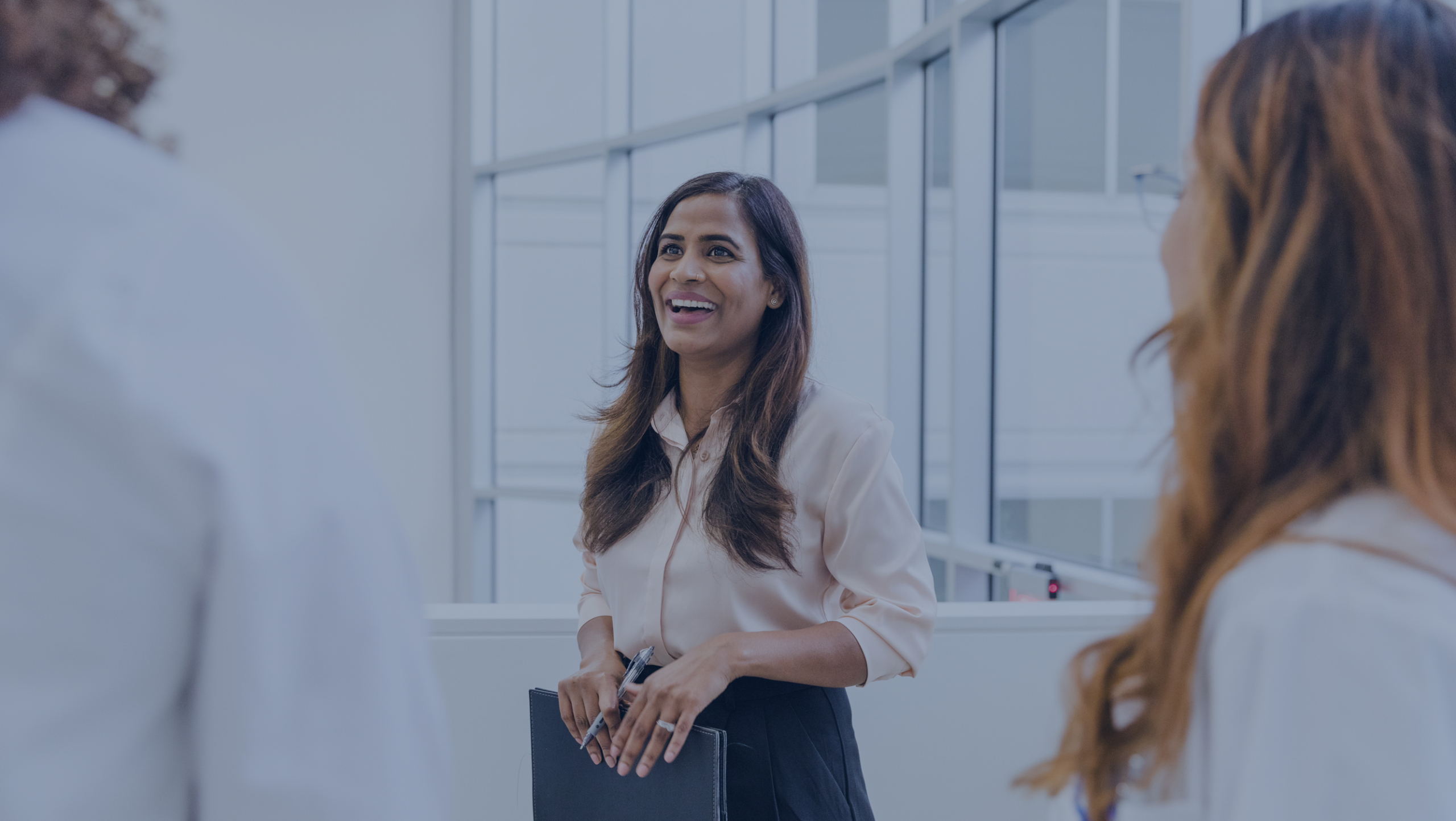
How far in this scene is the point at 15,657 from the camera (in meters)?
0.47

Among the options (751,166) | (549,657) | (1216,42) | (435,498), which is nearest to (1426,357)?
(549,657)

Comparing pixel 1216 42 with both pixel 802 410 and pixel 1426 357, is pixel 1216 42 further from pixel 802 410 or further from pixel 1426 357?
pixel 1426 357

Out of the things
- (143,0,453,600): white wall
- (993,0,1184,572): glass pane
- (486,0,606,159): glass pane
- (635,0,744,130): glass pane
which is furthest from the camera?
(486,0,606,159): glass pane

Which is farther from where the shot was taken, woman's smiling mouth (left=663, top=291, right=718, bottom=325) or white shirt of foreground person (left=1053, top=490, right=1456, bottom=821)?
woman's smiling mouth (left=663, top=291, right=718, bottom=325)

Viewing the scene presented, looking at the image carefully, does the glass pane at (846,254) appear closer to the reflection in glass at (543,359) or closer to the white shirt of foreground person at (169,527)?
the reflection in glass at (543,359)

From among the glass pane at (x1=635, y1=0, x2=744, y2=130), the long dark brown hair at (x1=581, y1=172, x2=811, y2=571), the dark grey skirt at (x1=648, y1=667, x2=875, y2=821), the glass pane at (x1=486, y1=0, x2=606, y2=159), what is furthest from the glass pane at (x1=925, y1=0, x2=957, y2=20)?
the dark grey skirt at (x1=648, y1=667, x2=875, y2=821)

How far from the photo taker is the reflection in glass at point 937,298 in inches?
165

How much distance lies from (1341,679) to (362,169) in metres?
5.79

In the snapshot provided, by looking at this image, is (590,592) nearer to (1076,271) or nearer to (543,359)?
(1076,271)

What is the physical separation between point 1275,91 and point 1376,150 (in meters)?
0.08

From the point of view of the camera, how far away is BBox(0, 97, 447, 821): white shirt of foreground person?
18.0 inches

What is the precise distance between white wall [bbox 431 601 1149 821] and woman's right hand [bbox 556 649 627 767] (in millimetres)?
525

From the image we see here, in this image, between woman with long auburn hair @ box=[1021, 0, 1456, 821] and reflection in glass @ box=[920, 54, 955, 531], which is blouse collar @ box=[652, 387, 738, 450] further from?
reflection in glass @ box=[920, 54, 955, 531]

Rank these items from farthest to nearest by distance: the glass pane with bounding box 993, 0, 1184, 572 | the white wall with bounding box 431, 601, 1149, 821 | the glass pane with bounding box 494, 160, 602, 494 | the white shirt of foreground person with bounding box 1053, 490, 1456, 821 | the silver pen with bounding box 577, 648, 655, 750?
the glass pane with bounding box 494, 160, 602, 494 → the glass pane with bounding box 993, 0, 1184, 572 → the white wall with bounding box 431, 601, 1149, 821 → the silver pen with bounding box 577, 648, 655, 750 → the white shirt of foreground person with bounding box 1053, 490, 1456, 821
